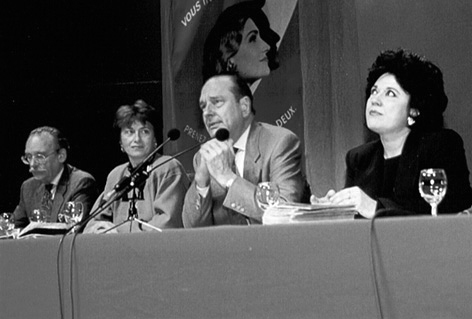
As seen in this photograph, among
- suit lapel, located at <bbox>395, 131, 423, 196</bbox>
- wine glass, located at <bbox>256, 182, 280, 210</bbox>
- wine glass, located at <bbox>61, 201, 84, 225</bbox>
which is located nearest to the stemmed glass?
wine glass, located at <bbox>61, 201, 84, 225</bbox>

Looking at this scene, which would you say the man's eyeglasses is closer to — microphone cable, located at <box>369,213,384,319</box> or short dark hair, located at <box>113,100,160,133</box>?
short dark hair, located at <box>113,100,160,133</box>

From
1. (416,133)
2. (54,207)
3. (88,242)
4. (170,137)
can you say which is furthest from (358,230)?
(54,207)

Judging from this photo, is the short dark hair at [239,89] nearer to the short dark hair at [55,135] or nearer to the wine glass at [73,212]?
the wine glass at [73,212]

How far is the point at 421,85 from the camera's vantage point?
9.18ft

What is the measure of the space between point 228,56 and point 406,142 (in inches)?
60.3

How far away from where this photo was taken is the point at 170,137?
7.97 ft

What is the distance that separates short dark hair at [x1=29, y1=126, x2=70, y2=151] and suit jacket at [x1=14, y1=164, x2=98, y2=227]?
0.13m

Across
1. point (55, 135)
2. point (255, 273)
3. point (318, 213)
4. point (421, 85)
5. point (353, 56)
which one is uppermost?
point (353, 56)

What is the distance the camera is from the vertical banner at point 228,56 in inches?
157

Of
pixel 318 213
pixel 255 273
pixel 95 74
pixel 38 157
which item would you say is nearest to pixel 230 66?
pixel 95 74

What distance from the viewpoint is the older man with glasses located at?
3941 mm

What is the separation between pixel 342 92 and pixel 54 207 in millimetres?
1444

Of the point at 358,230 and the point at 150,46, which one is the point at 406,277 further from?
the point at 150,46

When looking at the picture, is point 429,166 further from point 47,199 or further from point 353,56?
point 47,199
